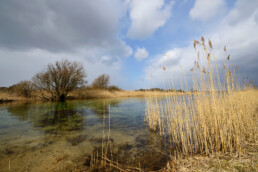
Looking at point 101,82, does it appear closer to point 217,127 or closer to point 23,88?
point 23,88

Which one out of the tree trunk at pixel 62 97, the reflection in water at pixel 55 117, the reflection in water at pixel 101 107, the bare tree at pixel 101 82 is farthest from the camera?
the bare tree at pixel 101 82

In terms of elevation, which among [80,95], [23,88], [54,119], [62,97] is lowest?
[54,119]

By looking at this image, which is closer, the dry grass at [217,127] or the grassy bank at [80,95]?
the dry grass at [217,127]

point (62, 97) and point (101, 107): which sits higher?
point (62, 97)

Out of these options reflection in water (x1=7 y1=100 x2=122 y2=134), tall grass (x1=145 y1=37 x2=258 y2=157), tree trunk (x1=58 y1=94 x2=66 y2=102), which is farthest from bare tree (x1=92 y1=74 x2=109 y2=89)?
tall grass (x1=145 y1=37 x2=258 y2=157)

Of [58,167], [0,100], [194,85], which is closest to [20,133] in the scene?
[58,167]

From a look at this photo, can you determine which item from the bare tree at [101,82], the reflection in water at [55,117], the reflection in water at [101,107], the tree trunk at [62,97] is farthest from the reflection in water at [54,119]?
the bare tree at [101,82]

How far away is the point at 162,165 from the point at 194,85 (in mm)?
2179

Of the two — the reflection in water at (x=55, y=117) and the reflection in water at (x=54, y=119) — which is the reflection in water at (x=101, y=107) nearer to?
the reflection in water at (x=55, y=117)

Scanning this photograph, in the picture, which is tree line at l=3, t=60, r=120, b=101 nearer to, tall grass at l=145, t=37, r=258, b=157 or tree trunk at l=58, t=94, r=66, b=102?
tree trunk at l=58, t=94, r=66, b=102

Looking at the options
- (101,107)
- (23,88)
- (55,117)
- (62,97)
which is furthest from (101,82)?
(55,117)

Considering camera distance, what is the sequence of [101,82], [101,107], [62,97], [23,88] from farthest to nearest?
[101,82] → [62,97] → [23,88] → [101,107]

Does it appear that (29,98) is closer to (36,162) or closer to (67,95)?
(67,95)

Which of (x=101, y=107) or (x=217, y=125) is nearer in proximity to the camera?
(x=217, y=125)
